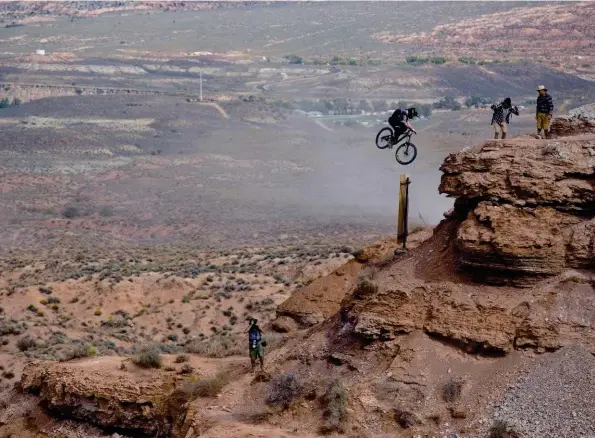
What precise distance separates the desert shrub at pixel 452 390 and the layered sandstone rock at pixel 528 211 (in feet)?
6.07

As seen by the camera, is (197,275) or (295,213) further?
(295,213)

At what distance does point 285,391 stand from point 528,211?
4.89 m

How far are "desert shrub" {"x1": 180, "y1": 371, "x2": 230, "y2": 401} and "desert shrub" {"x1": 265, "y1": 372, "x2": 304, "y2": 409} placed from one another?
1.20m

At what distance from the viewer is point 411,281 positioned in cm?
1738

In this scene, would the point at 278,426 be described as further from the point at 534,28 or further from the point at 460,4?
the point at 460,4

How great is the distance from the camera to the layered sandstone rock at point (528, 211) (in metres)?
16.2

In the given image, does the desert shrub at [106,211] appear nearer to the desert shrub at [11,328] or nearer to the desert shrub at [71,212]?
the desert shrub at [71,212]

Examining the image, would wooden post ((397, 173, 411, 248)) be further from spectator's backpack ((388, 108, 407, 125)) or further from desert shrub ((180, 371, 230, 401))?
desert shrub ((180, 371, 230, 401))

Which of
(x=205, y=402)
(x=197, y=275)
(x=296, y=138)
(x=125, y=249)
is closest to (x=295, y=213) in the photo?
(x=125, y=249)

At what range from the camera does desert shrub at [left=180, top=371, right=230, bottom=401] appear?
60.1 ft

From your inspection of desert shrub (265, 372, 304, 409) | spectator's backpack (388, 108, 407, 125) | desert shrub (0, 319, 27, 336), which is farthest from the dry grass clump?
desert shrub (0, 319, 27, 336)

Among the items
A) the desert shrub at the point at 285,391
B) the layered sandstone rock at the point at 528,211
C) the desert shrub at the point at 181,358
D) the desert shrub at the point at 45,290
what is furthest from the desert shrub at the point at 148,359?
the desert shrub at the point at 45,290

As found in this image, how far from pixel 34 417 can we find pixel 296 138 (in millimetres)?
91046

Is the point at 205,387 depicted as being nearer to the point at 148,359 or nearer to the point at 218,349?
the point at 148,359
